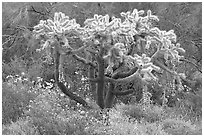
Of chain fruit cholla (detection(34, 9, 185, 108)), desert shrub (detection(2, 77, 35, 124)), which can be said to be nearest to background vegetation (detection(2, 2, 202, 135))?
desert shrub (detection(2, 77, 35, 124))

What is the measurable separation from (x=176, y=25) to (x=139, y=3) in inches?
35.7

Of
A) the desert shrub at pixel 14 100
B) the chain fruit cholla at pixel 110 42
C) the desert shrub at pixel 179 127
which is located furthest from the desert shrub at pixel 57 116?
the desert shrub at pixel 179 127

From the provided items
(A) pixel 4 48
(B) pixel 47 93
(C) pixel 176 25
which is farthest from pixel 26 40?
(C) pixel 176 25

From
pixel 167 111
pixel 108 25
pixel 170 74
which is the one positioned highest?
pixel 108 25

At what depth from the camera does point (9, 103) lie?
6.70 m

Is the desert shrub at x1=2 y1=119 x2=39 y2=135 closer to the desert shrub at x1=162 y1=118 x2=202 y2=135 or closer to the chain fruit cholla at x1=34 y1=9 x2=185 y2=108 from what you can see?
the chain fruit cholla at x1=34 y1=9 x2=185 y2=108

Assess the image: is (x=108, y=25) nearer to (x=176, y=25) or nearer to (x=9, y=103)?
(x=9, y=103)

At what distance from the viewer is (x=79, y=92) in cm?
819

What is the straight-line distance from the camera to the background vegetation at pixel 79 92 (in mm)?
6020

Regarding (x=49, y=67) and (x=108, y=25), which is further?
(x=49, y=67)

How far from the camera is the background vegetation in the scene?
6.02 meters

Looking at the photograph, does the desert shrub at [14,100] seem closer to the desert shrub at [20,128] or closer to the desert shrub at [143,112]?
the desert shrub at [20,128]

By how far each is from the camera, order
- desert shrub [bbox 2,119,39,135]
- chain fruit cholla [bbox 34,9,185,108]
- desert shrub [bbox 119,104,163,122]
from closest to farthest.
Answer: chain fruit cholla [bbox 34,9,185,108] < desert shrub [bbox 2,119,39,135] < desert shrub [bbox 119,104,163,122]

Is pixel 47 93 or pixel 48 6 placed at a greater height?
pixel 48 6
